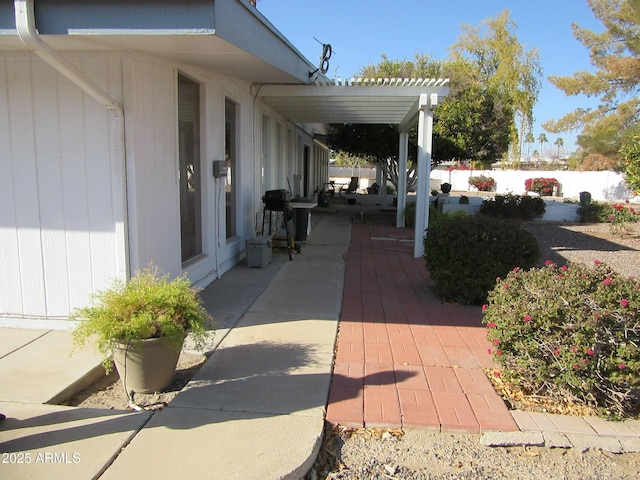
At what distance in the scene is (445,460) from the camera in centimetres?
290

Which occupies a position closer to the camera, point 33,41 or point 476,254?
point 33,41

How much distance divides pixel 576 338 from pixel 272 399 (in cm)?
206

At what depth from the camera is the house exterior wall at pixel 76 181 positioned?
174 inches

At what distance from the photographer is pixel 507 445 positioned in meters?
3.05

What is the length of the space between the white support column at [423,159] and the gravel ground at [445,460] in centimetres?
570

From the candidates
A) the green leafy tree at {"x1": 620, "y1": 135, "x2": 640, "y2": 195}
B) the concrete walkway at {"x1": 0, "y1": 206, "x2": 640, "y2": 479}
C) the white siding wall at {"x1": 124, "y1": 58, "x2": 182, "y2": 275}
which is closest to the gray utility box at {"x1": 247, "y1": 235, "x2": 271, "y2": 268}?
the concrete walkway at {"x1": 0, "y1": 206, "x2": 640, "y2": 479}

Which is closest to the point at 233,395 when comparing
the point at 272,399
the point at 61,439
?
the point at 272,399

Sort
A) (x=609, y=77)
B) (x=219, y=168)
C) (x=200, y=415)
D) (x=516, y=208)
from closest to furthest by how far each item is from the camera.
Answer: (x=200, y=415), (x=219, y=168), (x=516, y=208), (x=609, y=77)

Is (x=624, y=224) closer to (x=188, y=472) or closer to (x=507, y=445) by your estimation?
(x=507, y=445)

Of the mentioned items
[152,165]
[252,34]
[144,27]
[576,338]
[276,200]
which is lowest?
[576,338]

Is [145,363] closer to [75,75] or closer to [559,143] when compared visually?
[75,75]

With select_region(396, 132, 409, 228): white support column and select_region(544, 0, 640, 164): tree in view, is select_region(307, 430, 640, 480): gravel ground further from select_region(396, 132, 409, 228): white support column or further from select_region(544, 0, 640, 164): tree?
select_region(544, 0, 640, 164): tree

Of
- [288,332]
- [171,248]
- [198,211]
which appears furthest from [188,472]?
[198,211]

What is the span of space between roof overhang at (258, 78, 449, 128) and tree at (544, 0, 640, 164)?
13631 mm
